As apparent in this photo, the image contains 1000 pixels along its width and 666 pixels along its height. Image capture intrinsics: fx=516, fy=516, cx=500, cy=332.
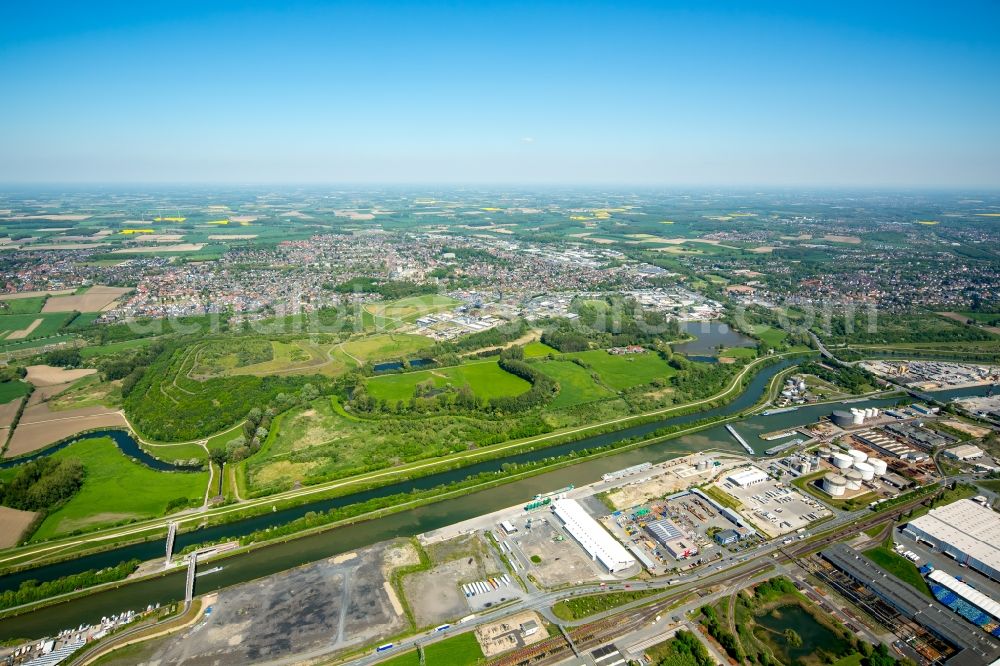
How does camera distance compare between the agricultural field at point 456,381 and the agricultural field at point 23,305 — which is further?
the agricultural field at point 23,305

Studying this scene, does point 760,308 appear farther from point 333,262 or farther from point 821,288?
point 333,262

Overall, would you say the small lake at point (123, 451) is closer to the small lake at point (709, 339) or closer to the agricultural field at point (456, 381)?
the agricultural field at point (456, 381)

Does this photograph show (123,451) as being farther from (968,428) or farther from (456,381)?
(968,428)

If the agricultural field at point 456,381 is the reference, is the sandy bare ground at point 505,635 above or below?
below

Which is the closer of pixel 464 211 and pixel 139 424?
pixel 139 424

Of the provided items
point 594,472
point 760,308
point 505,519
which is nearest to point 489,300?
point 760,308

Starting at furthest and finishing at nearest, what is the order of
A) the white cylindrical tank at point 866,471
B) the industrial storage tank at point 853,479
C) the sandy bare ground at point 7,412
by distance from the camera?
the sandy bare ground at point 7,412, the white cylindrical tank at point 866,471, the industrial storage tank at point 853,479

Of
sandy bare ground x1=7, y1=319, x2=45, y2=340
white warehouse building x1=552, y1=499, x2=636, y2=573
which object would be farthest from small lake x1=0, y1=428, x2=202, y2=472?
sandy bare ground x1=7, y1=319, x2=45, y2=340

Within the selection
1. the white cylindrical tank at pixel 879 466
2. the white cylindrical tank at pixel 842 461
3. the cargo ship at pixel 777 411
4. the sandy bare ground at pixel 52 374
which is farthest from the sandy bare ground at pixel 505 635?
the sandy bare ground at pixel 52 374
